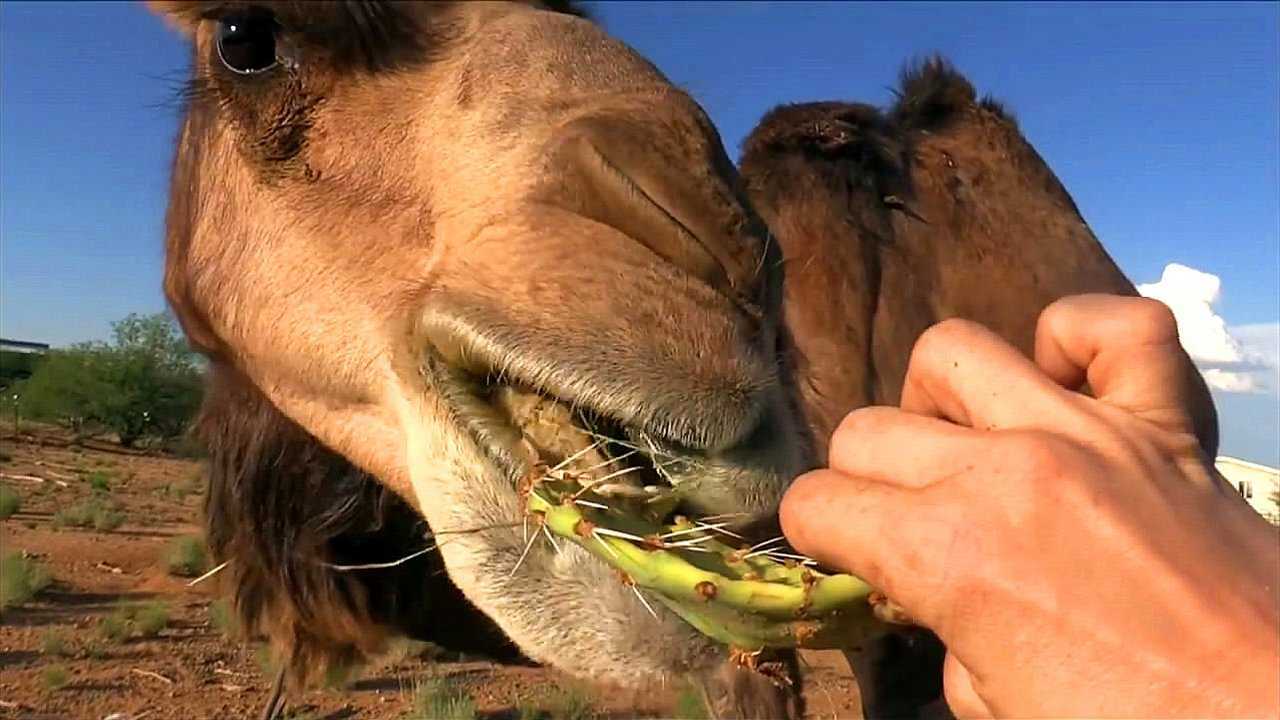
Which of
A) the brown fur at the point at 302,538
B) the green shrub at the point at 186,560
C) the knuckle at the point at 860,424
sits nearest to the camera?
the knuckle at the point at 860,424

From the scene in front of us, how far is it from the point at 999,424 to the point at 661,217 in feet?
2.72

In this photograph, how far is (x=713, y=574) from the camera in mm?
1571

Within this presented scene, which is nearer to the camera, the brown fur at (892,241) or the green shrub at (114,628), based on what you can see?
the brown fur at (892,241)

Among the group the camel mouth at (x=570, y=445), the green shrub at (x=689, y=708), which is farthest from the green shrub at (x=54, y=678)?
the camel mouth at (x=570, y=445)

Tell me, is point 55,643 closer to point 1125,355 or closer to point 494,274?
point 494,274

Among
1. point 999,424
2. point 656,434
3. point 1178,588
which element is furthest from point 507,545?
point 1178,588

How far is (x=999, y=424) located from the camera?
125 centimetres

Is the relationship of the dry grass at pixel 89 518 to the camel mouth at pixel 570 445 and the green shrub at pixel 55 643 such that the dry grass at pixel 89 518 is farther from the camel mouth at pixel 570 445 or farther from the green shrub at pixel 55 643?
the camel mouth at pixel 570 445

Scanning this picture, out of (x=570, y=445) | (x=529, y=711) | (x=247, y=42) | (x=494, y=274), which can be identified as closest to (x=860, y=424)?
(x=570, y=445)

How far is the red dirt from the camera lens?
812cm

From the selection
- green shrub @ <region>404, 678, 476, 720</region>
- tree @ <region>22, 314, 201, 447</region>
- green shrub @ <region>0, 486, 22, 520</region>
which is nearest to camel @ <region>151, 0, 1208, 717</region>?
green shrub @ <region>404, 678, 476, 720</region>

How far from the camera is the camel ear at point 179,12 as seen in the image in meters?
2.66

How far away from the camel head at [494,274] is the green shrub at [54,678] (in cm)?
676

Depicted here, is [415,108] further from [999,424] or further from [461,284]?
[999,424]
